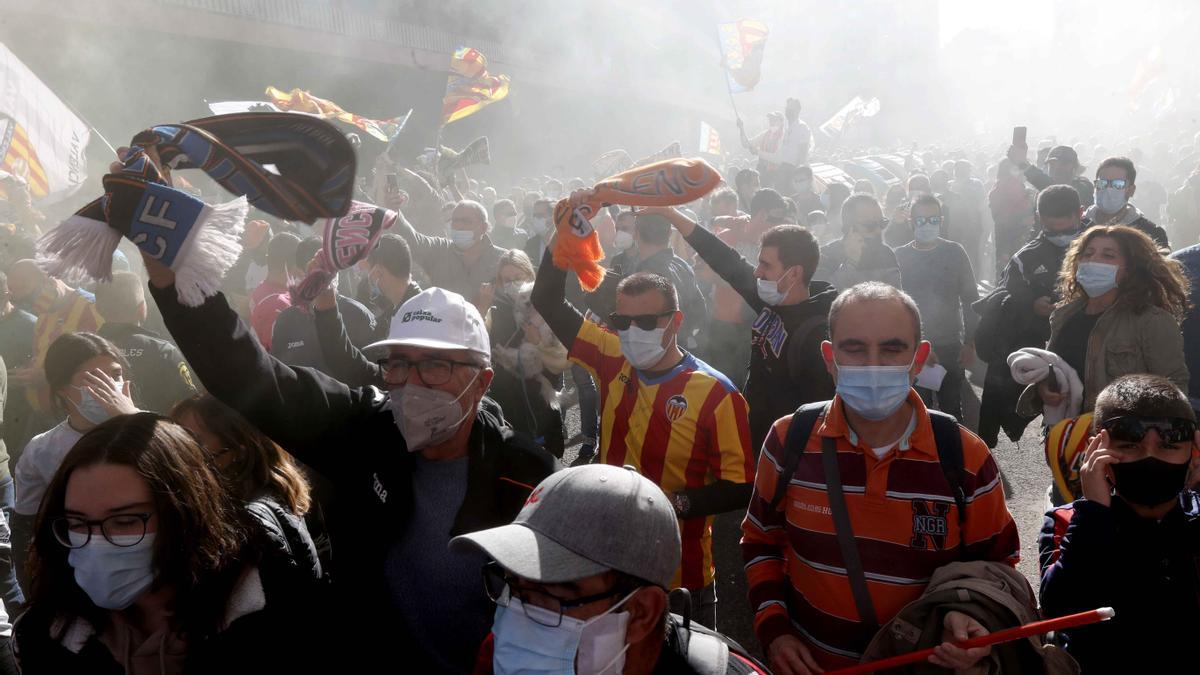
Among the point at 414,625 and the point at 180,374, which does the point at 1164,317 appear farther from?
the point at 180,374

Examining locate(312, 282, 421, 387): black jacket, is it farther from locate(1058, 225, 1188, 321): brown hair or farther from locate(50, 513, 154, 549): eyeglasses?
locate(1058, 225, 1188, 321): brown hair

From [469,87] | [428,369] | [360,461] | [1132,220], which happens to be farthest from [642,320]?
[469,87]

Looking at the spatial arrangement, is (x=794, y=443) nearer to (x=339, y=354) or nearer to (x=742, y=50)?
(x=339, y=354)

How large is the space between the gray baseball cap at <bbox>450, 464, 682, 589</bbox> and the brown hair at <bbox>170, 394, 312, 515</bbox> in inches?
41.9

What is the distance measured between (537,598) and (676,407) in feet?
5.49

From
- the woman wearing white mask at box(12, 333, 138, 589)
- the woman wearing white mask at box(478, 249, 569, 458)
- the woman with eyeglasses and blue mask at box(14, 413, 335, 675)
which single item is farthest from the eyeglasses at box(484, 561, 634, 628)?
the woman wearing white mask at box(478, 249, 569, 458)

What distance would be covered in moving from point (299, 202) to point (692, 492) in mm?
1690

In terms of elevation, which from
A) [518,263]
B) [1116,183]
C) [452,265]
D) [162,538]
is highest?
[1116,183]

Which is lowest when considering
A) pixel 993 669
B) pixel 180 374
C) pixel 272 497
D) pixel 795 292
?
pixel 993 669

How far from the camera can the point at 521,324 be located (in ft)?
16.9

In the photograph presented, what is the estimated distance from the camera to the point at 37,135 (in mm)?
8445

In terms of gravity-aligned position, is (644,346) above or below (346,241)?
below

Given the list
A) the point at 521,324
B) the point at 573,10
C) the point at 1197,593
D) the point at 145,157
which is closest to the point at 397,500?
the point at 145,157

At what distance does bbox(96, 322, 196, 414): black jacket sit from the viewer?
13.3ft
